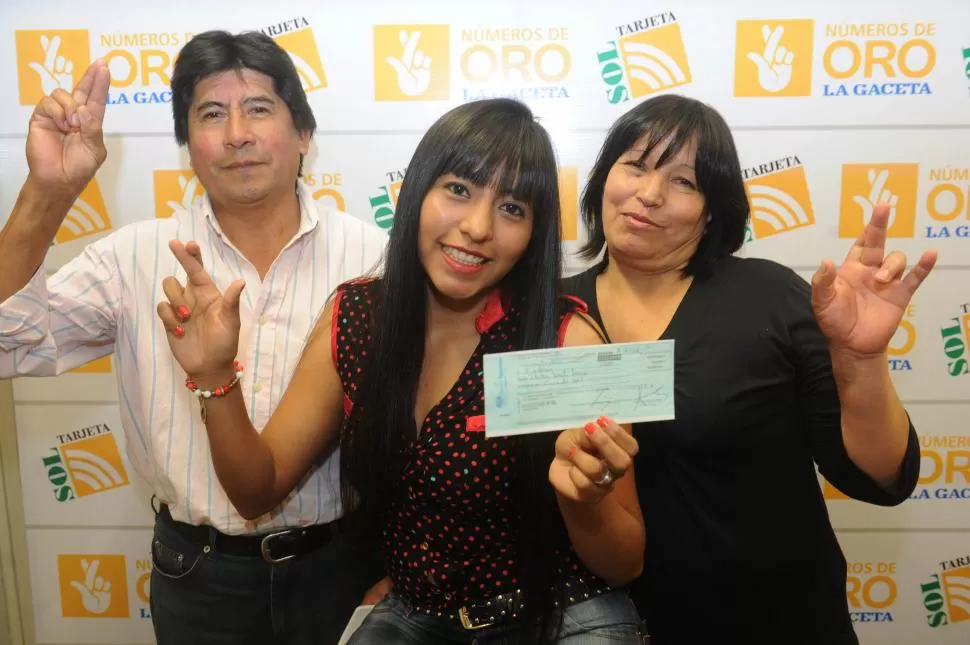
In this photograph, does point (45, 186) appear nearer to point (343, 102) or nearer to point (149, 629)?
point (343, 102)

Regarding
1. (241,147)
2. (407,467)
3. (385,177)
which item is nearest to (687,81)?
(385,177)

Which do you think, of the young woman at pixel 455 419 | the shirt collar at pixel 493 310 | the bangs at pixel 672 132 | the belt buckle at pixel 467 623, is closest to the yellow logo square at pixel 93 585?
the young woman at pixel 455 419

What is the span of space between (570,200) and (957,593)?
1927 mm

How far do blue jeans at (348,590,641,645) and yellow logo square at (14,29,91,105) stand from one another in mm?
1966

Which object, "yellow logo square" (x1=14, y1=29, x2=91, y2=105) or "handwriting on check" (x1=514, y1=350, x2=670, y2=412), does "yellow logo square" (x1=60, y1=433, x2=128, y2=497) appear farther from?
"handwriting on check" (x1=514, y1=350, x2=670, y2=412)

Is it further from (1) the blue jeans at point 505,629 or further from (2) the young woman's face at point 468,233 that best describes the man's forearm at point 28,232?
(1) the blue jeans at point 505,629

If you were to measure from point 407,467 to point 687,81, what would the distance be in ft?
5.17

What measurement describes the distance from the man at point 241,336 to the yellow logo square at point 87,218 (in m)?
0.79

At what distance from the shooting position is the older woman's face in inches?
55.8

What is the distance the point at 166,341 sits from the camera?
155 cm

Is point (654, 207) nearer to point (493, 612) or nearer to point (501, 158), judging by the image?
point (501, 158)

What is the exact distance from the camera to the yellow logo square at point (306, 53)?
2.15 meters

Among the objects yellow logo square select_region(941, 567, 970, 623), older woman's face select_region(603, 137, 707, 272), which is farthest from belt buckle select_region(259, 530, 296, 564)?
yellow logo square select_region(941, 567, 970, 623)

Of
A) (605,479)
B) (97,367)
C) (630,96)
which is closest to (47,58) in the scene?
(97,367)
